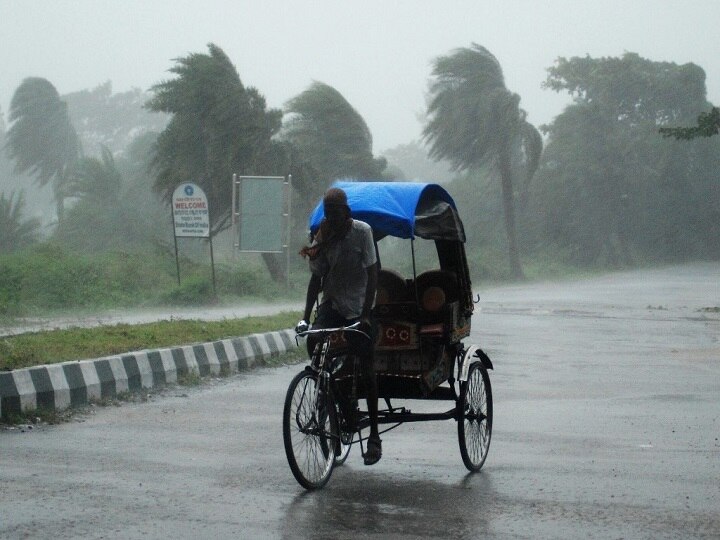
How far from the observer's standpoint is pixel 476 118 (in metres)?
55.8

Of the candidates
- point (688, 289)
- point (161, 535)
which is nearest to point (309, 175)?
point (688, 289)

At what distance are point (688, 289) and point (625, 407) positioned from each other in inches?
1198

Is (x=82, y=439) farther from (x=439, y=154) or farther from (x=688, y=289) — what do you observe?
(x=439, y=154)

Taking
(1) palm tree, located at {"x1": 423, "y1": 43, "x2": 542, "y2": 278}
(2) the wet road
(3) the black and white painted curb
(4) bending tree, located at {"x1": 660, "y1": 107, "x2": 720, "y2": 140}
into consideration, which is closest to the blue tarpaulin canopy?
(2) the wet road

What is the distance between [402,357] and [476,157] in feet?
161

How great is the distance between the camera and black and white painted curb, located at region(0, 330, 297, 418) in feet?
33.2

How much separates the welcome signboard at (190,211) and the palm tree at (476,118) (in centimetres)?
2895

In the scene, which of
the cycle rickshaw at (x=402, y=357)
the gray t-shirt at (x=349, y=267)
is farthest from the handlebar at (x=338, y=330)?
the gray t-shirt at (x=349, y=267)

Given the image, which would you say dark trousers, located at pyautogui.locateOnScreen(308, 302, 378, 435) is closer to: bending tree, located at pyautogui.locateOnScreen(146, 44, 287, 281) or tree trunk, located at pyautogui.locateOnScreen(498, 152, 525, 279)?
bending tree, located at pyautogui.locateOnScreen(146, 44, 287, 281)

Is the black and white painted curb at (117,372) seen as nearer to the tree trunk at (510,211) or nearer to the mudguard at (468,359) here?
the mudguard at (468,359)

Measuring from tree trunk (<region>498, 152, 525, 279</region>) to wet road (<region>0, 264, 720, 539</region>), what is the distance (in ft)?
141

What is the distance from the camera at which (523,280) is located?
55906mm

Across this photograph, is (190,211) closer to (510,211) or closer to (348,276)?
(348,276)

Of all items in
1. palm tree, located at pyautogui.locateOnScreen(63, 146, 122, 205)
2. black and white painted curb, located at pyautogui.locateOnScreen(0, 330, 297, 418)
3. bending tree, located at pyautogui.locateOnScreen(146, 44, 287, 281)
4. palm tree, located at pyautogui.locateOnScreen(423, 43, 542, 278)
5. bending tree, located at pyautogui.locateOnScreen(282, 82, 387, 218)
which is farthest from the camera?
palm tree, located at pyautogui.locateOnScreen(423, 43, 542, 278)
